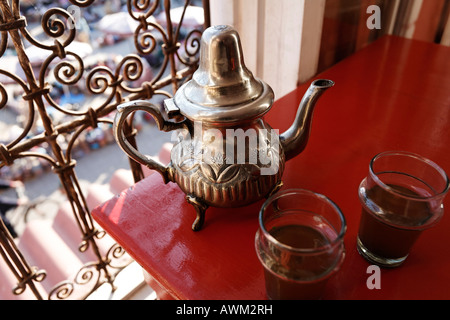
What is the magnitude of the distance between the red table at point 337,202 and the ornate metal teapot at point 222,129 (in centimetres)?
7

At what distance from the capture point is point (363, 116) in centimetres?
93

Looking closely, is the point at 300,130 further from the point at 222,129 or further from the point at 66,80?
the point at 66,80

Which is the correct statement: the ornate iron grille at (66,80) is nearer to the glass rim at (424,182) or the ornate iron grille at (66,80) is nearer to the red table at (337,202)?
the red table at (337,202)

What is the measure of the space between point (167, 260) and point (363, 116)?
0.65 meters

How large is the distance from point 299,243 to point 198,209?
189 millimetres

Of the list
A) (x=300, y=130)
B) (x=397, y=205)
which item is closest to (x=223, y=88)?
(x=300, y=130)

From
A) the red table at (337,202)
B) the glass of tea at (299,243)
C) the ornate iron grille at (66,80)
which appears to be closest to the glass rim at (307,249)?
the glass of tea at (299,243)

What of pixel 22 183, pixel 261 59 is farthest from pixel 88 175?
pixel 261 59

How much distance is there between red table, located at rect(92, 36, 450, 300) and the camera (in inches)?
20.7

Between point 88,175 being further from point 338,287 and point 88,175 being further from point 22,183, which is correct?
point 338,287

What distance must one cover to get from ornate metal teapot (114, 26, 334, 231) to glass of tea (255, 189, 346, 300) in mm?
79

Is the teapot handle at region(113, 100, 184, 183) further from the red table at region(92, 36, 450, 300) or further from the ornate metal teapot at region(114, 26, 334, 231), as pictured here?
the red table at region(92, 36, 450, 300)

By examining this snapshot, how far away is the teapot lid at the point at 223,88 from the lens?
50 cm

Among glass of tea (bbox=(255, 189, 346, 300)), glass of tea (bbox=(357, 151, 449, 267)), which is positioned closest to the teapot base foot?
glass of tea (bbox=(255, 189, 346, 300))
